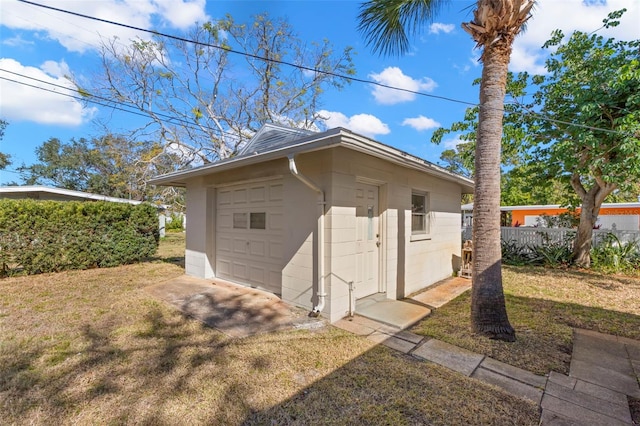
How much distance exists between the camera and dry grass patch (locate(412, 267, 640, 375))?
331 cm

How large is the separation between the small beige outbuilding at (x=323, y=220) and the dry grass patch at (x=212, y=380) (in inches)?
43.9

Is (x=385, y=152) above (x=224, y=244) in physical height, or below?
above

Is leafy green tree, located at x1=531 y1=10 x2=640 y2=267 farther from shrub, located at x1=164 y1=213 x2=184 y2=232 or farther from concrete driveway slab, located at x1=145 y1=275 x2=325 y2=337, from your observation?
shrub, located at x1=164 y1=213 x2=184 y2=232

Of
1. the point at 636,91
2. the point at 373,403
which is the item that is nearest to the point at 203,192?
the point at 373,403

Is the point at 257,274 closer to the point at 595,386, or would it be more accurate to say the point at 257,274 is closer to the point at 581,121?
the point at 595,386

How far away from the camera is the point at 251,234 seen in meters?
5.77

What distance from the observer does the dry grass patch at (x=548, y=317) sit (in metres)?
3.31

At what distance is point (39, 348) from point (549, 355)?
576 centimetres

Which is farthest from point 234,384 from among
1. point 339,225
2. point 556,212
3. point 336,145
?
point 556,212

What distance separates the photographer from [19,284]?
6.23 metres

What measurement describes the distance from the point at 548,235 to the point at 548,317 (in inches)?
259

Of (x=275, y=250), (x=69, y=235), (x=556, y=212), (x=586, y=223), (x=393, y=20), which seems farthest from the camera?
(x=556, y=212)

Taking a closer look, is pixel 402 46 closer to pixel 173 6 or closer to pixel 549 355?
pixel 549 355

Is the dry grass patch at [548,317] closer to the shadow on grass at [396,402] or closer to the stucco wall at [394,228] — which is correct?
the shadow on grass at [396,402]
